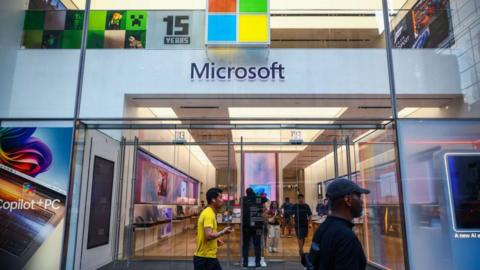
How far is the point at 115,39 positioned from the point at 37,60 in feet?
5.06

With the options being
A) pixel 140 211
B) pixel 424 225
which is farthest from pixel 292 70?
pixel 140 211

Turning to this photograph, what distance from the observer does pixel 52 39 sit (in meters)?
→ 7.20

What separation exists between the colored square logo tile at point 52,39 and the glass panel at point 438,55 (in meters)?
5.96

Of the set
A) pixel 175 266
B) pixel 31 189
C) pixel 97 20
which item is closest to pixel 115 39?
pixel 97 20

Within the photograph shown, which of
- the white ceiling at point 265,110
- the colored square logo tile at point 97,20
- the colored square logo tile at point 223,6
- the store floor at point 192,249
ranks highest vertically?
the colored square logo tile at point 223,6

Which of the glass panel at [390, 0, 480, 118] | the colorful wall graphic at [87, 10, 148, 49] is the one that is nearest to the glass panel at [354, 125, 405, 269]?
the glass panel at [390, 0, 480, 118]

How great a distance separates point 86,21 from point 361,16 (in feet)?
17.9

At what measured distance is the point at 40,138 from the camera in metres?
6.05

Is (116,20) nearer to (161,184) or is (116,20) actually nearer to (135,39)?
(135,39)

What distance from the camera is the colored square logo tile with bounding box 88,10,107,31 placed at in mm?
7141

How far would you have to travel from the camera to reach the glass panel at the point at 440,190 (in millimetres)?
5633

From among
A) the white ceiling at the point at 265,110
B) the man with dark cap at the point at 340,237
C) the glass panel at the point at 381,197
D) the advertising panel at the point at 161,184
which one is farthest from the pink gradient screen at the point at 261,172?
the man with dark cap at the point at 340,237

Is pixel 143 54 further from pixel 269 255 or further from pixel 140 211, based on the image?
pixel 269 255

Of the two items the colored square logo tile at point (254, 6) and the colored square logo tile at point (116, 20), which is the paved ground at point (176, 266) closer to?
the colored square logo tile at point (116, 20)
